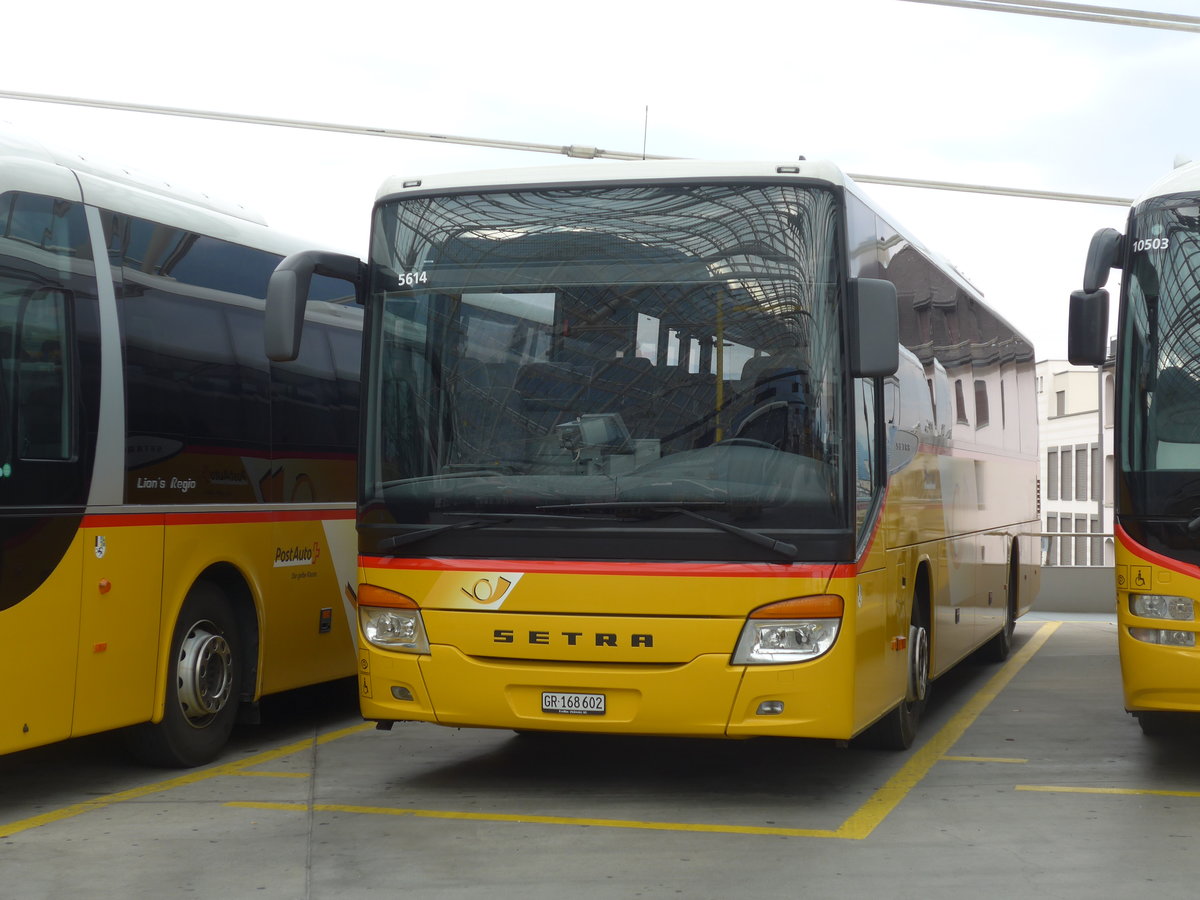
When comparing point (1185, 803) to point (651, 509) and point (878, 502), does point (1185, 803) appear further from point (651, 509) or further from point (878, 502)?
point (651, 509)

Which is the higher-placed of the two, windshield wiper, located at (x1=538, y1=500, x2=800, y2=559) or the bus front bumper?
windshield wiper, located at (x1=538, y1=500, x2=800, y2=559)

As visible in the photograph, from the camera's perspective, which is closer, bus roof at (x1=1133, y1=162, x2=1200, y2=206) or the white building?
bus roof at (x1=1133, y1=162, x2=1200, y2=206)

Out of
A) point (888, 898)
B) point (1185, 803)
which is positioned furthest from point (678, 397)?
point (1185, 803)

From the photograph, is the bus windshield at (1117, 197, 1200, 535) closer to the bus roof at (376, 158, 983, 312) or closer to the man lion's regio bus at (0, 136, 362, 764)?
the bus roof at (376, 158, 983, 312)

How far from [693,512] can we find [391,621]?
1.68 m

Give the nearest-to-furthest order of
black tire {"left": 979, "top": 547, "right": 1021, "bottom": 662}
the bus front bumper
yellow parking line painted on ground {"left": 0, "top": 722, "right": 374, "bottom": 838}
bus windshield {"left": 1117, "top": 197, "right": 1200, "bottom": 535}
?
the bus front bumper
yellow parking line painted on ground {"left": 0, "top": 722, "right": 374, "bottom": 838}
bus windshield {"left": 1117, "top": 197, "right": 1200, "bottom": 535}
black tire {"left": 979, "top": 547, "right": 1021, "bottom": 662}

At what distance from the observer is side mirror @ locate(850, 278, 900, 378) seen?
764cm

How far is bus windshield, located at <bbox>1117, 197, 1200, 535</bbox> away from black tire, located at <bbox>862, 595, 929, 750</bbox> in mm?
1747

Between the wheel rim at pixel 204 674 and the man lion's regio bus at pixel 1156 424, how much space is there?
4.99m

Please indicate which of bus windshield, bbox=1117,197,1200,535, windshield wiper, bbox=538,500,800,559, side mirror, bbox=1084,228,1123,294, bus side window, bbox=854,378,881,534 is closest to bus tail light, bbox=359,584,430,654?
windshield wiper, bbox=538,500,800,559

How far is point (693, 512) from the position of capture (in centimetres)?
764

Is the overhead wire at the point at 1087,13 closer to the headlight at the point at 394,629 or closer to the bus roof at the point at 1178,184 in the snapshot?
the bus roof at the point at 1178,184

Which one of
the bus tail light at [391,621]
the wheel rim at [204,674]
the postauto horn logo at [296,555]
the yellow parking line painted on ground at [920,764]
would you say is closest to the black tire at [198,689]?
the wheel rim at [204,674]

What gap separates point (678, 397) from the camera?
7711 millimetres
